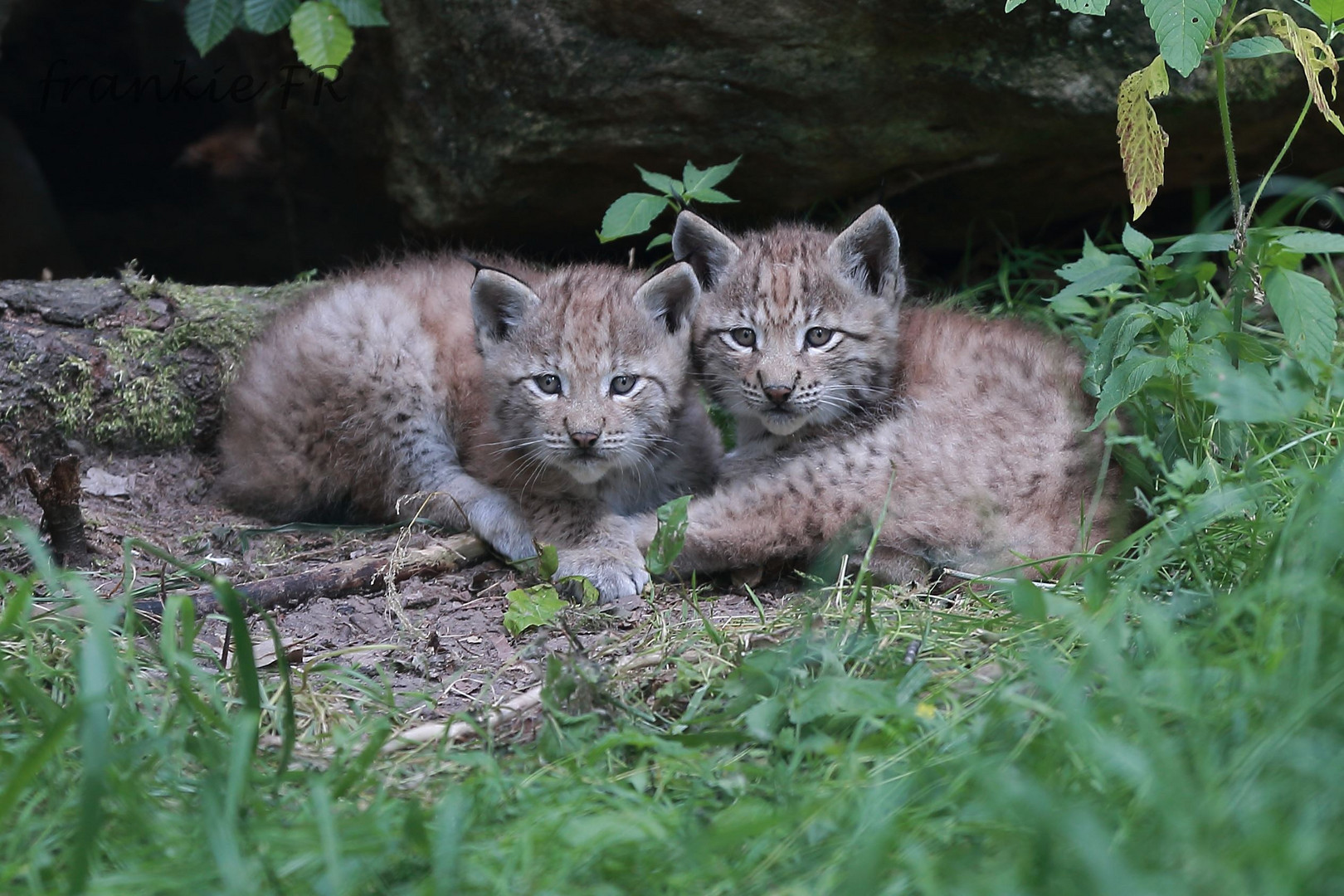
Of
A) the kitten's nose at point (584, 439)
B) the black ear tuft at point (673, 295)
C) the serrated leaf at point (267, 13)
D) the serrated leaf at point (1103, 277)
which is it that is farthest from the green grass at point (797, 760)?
the serrated leaf at point (267, 13)

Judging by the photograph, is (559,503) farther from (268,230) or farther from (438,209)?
(268,230)

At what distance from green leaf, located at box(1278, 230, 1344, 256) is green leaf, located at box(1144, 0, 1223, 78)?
0.56 m

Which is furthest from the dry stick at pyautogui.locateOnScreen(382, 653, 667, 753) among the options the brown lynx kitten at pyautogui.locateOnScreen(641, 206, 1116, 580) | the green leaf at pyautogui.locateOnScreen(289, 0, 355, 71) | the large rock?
the green leaf at pyautogui.locateOnScreen(289, 0, 355, 71)

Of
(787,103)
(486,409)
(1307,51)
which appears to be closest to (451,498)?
(486,409)

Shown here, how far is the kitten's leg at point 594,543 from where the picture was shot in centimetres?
369

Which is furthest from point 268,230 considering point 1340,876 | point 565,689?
point 1340,876

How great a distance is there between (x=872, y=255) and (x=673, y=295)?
2.32 feet

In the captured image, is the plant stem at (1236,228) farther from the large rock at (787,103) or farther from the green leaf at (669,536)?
the green leaf at (669,536)

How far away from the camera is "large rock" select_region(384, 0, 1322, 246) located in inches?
182

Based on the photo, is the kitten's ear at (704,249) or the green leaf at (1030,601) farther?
the kitten's ear at (704,249)

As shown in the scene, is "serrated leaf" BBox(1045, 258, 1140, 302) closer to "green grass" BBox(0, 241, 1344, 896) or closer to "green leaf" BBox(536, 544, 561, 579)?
"green grass" BBox(0, 241, 1344, 896)

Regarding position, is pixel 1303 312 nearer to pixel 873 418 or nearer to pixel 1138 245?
pixel 1138 245

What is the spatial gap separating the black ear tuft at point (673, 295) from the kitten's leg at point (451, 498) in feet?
2.86

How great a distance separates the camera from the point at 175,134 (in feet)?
28.1
